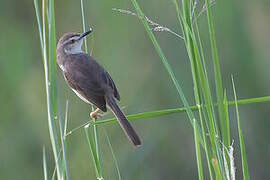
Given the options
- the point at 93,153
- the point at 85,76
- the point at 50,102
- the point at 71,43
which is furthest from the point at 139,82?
the point at 50,102

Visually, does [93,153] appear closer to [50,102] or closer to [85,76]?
[50,102]

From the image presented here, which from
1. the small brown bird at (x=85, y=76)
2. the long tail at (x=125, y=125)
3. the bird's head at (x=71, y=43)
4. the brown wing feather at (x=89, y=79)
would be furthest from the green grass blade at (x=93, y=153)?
the bird's head at (x=71, y=43)

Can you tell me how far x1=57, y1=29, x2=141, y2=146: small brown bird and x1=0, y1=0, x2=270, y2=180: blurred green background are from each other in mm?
1113

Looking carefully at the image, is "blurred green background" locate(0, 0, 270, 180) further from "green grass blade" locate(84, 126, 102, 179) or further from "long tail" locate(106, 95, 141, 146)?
"green grass blade" locate(84, 126, 102, 179)

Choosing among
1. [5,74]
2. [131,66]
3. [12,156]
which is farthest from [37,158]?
[131,66]

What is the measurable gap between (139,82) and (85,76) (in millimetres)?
1566

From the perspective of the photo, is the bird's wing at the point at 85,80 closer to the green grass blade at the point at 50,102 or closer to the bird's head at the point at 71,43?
the bird's head at the point at 71,43

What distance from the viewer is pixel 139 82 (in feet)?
20.4

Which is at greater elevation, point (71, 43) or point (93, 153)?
point (71, 43)

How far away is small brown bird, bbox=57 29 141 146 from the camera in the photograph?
443 centimetres

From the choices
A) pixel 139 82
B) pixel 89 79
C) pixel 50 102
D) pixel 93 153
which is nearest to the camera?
pixel 50 102

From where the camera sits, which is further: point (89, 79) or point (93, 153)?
point (89, 79)

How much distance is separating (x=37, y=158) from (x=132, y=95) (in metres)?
1.03

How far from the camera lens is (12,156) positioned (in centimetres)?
616
